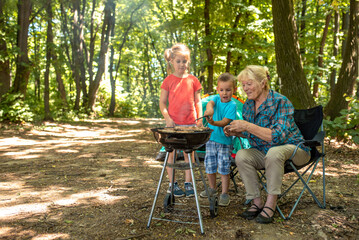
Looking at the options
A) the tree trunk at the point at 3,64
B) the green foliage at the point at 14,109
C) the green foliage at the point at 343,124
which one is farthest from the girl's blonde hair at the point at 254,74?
the tree trunk at the point at 3,64

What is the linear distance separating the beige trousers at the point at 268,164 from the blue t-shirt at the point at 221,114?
0.29 metres

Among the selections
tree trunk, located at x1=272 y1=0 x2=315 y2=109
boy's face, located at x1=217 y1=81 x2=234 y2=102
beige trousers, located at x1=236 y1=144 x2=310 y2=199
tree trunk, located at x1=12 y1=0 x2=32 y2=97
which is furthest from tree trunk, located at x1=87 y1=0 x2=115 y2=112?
beige trousers, located at x1=236 y1=144 x2=310 y2=199

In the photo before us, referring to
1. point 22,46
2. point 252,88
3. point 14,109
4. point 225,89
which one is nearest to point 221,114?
point 225,89

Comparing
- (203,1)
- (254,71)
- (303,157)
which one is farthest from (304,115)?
(203,1)

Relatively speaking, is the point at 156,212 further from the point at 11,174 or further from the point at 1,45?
the point at 1,45

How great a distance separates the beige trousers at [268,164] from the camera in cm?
259

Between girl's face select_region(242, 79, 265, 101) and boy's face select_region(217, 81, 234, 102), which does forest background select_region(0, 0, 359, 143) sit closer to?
boy's face select_region(217, 81, 234, 102)

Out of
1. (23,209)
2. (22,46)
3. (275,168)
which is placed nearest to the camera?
(275,168)

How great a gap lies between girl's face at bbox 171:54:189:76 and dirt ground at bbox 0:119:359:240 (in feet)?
4.88

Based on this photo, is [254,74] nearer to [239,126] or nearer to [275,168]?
[239,126]

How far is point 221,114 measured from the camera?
3207mm

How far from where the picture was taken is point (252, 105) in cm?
291

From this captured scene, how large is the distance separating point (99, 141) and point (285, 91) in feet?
16.2

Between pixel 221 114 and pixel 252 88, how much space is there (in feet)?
1.76
